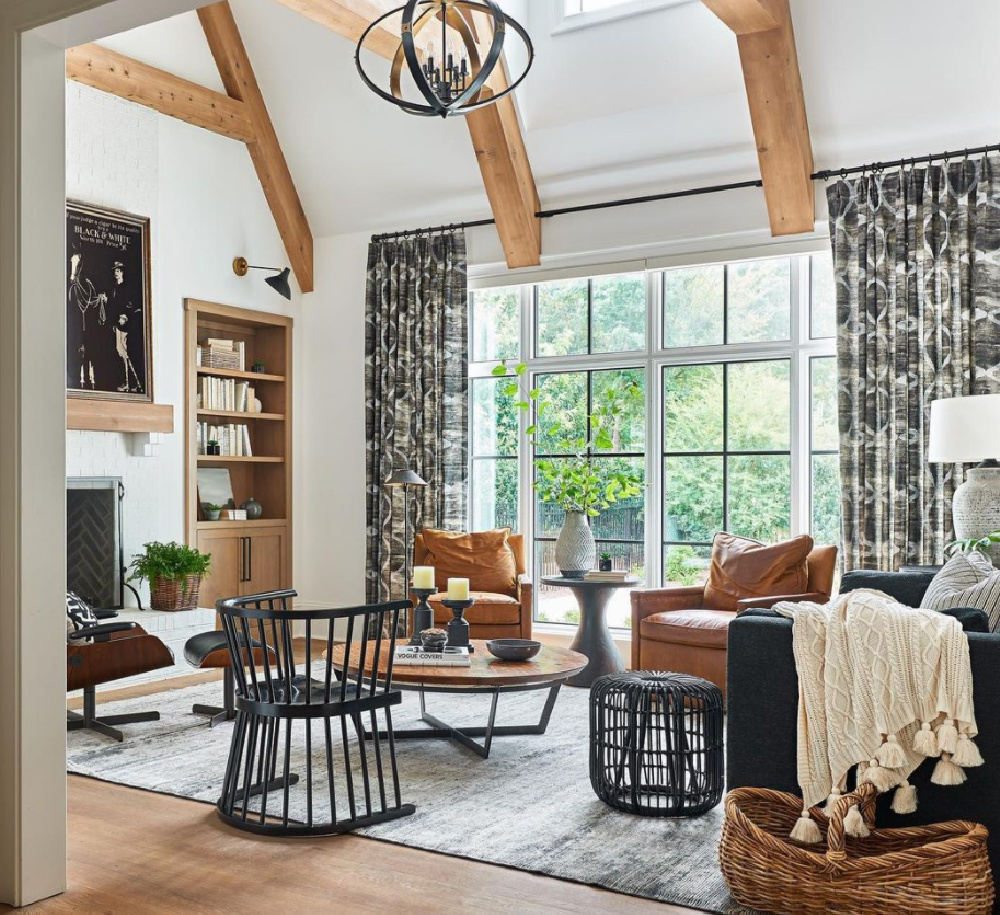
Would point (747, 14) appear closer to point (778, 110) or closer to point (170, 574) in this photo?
point (778, 110)

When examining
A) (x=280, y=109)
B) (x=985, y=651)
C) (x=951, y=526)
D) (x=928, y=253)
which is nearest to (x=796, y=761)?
(x=985, y=651)

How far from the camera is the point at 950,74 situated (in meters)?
5.44

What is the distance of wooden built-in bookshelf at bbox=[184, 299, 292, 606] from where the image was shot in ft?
23.1

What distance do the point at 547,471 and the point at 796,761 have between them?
3.94 metres

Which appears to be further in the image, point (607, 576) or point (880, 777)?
point (607, 576)

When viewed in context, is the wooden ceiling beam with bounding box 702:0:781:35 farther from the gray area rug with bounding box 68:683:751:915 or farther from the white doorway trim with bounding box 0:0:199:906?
the gray area rug with bounding box 68:683:751:915

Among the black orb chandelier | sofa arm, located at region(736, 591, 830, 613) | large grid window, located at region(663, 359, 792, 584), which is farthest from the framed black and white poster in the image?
sofa arm, located at region(736, 591, 830, 613)

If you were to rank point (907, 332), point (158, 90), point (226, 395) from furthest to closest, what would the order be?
point (226, 395) → point (158, 90) → point (907, 332)

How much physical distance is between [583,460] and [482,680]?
3039 mm

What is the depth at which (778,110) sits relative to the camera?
18.4 feet

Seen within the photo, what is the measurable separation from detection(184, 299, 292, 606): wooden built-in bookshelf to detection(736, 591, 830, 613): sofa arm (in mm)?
3681

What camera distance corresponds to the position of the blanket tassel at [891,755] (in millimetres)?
2715

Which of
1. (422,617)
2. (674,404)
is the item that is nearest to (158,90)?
(674,404)

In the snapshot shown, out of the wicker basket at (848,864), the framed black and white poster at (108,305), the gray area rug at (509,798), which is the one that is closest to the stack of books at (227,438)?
the framed black and white poster at (108,305)
